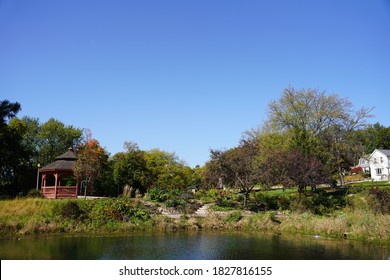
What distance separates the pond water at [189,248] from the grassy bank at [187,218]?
1.46 m

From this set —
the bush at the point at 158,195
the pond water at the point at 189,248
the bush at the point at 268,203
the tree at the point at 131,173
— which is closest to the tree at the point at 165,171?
the tree at the point at 131,173

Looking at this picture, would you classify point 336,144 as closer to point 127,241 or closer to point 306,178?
point 306,178

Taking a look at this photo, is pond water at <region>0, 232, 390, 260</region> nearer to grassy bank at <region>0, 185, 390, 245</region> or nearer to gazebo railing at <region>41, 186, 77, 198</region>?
grassy bank at <region>0, 185, 390, 245</region>

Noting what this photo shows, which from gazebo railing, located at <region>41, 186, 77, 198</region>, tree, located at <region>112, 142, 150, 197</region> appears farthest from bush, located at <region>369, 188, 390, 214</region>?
gazebo railing, located at <region>41, 186, 77, 198</region>

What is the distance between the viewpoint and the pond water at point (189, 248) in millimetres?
12727

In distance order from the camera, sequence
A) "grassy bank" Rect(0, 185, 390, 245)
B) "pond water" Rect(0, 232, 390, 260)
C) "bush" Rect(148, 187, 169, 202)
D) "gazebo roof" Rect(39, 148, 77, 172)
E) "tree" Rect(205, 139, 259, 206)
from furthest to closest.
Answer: "gazebo roof" Rect(39, 148, 77, 172) < "tree" Rect(205, 139, 259, 206) < "bush" Rect(148, 187, 169, 202) < "grassy bank" Rect(0, 185, 390, 245) < "pond water" Rect(0, 232, 390, 260)

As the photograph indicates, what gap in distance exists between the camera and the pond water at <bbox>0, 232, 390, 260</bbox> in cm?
1273

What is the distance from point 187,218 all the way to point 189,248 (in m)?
7.62

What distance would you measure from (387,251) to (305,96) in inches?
972

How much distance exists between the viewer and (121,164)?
32406 mm

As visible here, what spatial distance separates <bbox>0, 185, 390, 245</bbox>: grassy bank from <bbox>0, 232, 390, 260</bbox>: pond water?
4.78 feet

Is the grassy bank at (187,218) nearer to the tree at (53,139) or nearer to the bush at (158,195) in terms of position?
the bush at (158,195)

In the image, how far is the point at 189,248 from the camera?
1443 centimetres

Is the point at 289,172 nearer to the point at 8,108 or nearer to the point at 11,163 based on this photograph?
the point at 8,108
